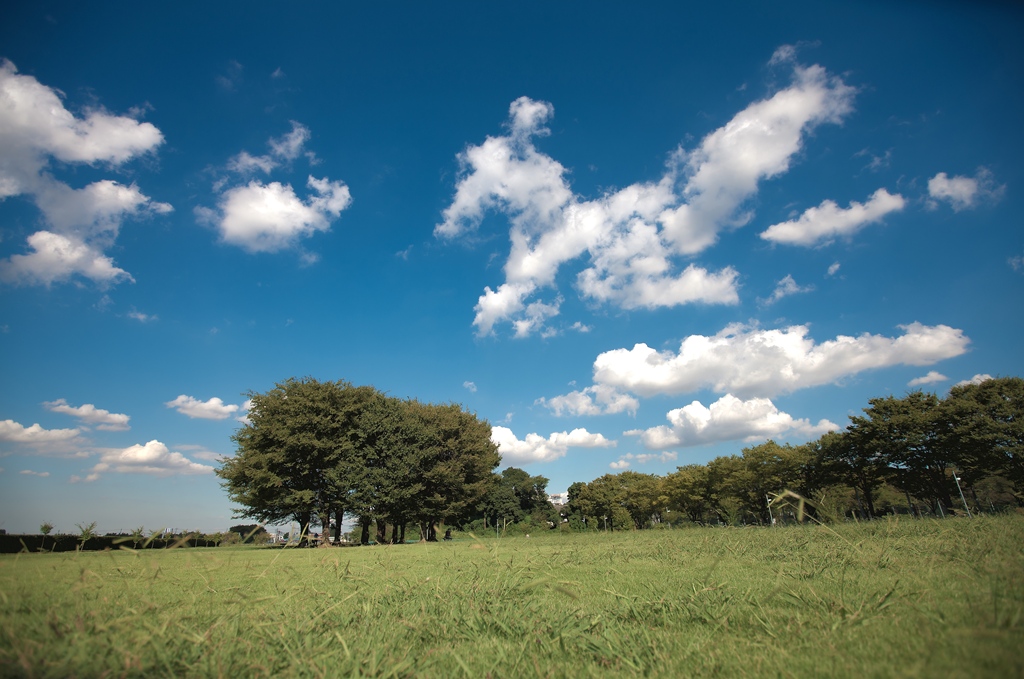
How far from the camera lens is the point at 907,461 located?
4750 cm

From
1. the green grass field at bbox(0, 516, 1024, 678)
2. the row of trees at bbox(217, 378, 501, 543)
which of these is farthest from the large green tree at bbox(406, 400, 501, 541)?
the green grass field at bbox(0, 516, 1024, 678)

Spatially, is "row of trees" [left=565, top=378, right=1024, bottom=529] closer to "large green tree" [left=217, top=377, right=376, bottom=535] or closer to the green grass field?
"large green tree" [left=217, top=377, right=376, bottom=535]

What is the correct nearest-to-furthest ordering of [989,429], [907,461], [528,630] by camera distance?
[528,630], [989,429], [907,461]

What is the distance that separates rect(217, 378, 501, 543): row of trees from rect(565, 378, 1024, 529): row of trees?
1656 cm

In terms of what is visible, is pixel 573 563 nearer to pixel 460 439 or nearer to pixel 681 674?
pixel 681 674

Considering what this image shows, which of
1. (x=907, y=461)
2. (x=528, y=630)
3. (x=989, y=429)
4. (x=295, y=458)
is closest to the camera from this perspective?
(x=528, y=630)

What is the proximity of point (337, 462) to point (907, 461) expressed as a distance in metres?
56.9

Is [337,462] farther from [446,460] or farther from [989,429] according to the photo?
[989,429]

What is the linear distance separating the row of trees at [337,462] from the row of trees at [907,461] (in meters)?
16.6

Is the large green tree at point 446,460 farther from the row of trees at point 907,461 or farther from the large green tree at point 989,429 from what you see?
the large green tree at point 989,429

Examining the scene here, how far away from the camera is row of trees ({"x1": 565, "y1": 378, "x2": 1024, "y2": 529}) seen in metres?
41.4

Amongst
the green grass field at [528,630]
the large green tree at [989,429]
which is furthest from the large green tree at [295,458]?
the large green tree at [989,429]

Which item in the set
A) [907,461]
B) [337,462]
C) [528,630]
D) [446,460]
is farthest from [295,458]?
[907,461]

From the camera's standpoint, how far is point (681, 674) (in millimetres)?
3002
